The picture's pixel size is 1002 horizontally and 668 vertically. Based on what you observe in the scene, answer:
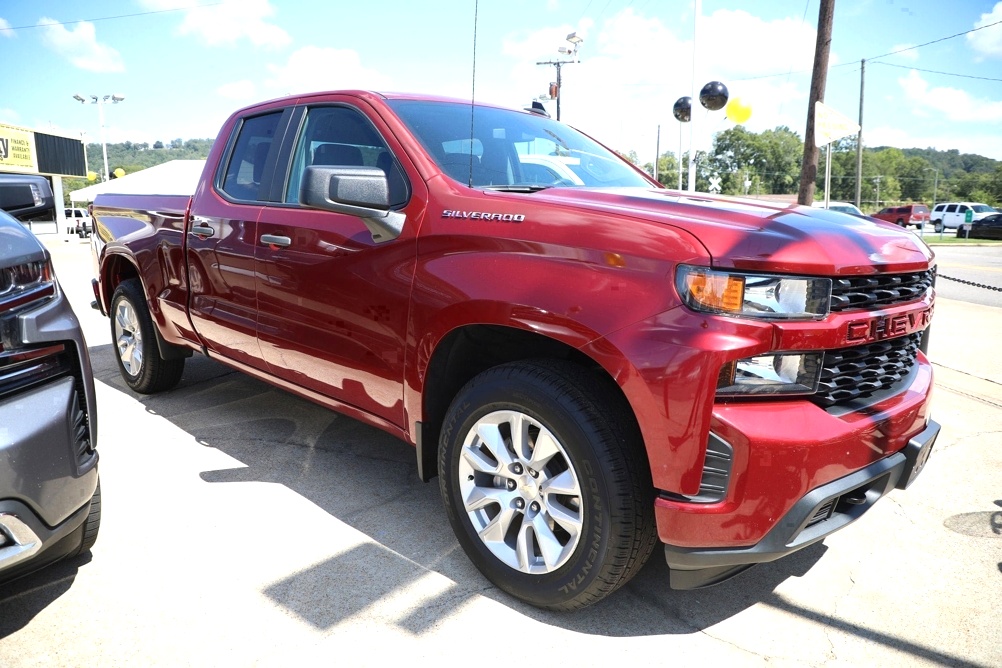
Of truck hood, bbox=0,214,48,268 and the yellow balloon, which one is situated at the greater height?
the yellow balloon

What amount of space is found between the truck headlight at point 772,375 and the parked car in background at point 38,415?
1.98m

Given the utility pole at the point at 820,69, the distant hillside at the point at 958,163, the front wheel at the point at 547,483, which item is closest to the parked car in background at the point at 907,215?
the utility pole at the point at 820,69

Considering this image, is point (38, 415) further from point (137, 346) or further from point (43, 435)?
point (137, 346)

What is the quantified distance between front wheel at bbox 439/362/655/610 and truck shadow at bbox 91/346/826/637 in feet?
0.61

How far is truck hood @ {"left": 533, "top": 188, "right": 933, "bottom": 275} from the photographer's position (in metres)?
2.08

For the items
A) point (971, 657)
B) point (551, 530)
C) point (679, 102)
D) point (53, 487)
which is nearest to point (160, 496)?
point (53, 487)

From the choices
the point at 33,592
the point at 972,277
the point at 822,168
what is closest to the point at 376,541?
the point at 33,592

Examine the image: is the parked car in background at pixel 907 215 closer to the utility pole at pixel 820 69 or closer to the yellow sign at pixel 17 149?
the utility pole at pixel 820 69

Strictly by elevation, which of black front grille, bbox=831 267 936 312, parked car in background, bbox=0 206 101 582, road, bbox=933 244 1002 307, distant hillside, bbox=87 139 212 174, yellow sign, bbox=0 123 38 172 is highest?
distant hillside, bbox=87 139 212 174

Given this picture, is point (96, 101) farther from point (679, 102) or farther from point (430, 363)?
point (430, 363)

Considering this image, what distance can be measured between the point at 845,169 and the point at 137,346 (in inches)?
4760

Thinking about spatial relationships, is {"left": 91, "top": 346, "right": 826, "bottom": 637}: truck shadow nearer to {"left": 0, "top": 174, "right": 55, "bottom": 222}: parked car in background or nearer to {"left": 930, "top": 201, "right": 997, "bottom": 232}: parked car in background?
{"left": 0, "top": 174, "right": 55, "bottom": 222}: parked car in background

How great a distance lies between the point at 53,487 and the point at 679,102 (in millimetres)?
17172

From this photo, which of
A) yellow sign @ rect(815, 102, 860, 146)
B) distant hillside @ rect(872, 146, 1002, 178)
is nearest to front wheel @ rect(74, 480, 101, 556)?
yellow sign @ rect(815, 102, 860, 146)
